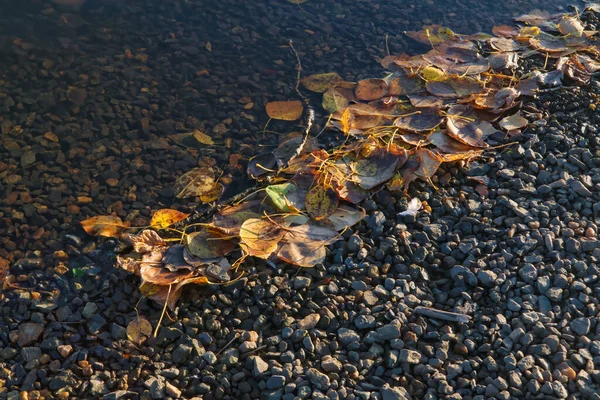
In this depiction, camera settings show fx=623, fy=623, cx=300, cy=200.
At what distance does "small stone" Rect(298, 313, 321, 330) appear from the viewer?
86.1 inches

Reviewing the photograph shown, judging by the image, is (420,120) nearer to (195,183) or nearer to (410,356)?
(195,183)

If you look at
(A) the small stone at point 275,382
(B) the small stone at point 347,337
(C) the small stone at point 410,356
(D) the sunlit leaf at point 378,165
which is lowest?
(A) the small stone at point 275,382

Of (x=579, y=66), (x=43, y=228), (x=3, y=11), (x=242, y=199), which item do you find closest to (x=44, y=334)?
(x=43, y=228)

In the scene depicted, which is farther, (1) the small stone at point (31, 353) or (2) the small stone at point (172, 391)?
(1) the small stone at point (31, 353)

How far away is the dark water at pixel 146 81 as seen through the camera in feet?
9.69

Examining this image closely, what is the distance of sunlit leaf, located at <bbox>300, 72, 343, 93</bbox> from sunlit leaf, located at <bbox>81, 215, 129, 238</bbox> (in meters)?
1.41

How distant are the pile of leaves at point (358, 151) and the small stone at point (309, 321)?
26cm

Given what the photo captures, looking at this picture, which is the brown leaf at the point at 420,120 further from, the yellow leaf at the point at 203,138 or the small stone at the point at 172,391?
the small stone at the point at 172,391

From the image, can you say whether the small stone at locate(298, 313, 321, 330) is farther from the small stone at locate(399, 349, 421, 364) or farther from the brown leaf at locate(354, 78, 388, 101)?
the brown leaf at locate(354, 78, 388, 101)

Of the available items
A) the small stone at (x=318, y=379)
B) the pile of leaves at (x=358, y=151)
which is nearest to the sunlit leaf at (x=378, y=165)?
the pile of leaves at (x=358, y=151)

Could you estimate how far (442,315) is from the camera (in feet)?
7.17

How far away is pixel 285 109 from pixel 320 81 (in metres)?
0.35

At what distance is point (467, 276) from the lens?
2314 mm

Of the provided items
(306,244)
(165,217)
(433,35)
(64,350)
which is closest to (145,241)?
(165,217)
